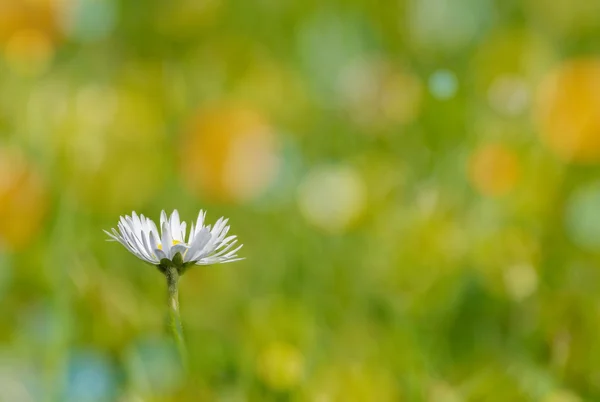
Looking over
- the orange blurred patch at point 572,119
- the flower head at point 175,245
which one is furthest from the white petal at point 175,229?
the orange blurred patch at point 572,119

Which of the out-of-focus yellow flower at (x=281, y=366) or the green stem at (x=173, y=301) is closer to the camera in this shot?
the green stem at (x=173, y=301)

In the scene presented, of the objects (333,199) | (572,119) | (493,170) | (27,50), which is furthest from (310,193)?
(27,50)

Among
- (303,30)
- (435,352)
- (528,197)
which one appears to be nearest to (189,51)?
(303,30)

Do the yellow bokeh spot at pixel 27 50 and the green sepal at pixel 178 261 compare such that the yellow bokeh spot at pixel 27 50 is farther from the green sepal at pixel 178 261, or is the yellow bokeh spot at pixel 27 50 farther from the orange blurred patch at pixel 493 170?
the green sepal at pixel 178 261

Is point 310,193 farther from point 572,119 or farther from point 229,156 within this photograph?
point 572,119

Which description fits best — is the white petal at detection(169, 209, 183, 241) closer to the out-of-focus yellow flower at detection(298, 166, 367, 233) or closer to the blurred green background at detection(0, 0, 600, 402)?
the blurred green background at detection(0, 0, 600, 402)

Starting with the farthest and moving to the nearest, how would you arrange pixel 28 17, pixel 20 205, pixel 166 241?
pixel 28 17, pixel 20 205, pixel 166 241
